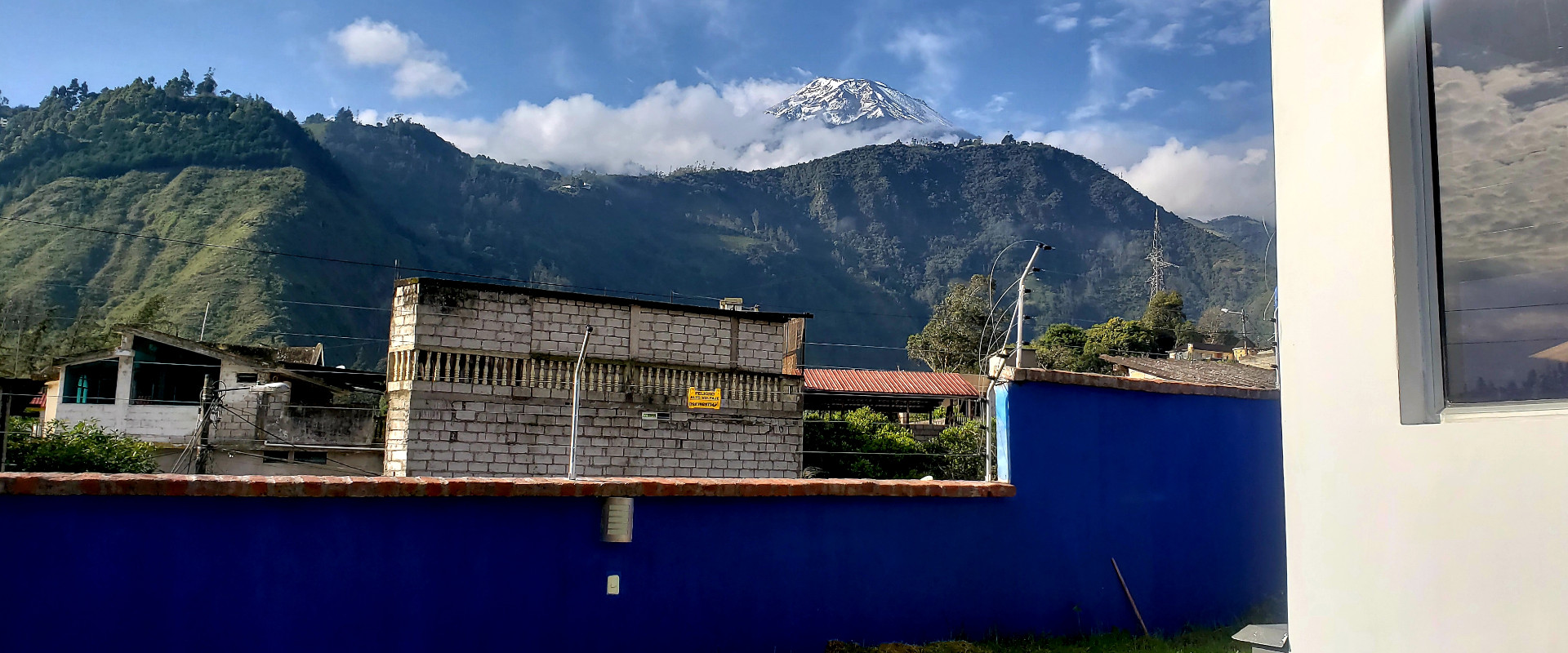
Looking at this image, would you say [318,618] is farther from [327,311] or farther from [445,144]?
[445,144]

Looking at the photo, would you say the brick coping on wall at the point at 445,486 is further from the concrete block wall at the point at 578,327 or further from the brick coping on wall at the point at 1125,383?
the concrete block wall at the point at 578,327

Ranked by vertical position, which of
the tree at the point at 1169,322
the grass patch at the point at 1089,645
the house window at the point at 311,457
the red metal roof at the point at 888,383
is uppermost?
the tree at the point at 1169,322

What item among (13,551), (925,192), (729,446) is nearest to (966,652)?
(13,551)

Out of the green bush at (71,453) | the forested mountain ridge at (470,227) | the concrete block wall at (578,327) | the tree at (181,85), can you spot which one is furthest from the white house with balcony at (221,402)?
the tree at (181,85)

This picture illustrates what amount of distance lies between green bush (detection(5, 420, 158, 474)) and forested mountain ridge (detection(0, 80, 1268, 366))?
51.9ft

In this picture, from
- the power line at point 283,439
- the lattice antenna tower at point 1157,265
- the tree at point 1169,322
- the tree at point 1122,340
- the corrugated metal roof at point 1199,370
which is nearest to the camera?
the corrugated metal roof at point 1199,370

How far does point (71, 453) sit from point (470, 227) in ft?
371

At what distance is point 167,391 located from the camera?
2644 cm

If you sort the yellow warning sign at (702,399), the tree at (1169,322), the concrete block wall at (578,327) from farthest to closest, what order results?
the tree at (1169,322), the yellow warning sign at (702,399), the concrete block wall at (578,327)

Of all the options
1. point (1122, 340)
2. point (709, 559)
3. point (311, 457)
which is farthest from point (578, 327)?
point (1122, 340)

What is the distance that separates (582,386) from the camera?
2123 cm

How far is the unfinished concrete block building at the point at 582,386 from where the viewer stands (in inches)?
795

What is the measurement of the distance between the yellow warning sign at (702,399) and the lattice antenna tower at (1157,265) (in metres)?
34.8

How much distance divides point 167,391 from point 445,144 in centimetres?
12770
